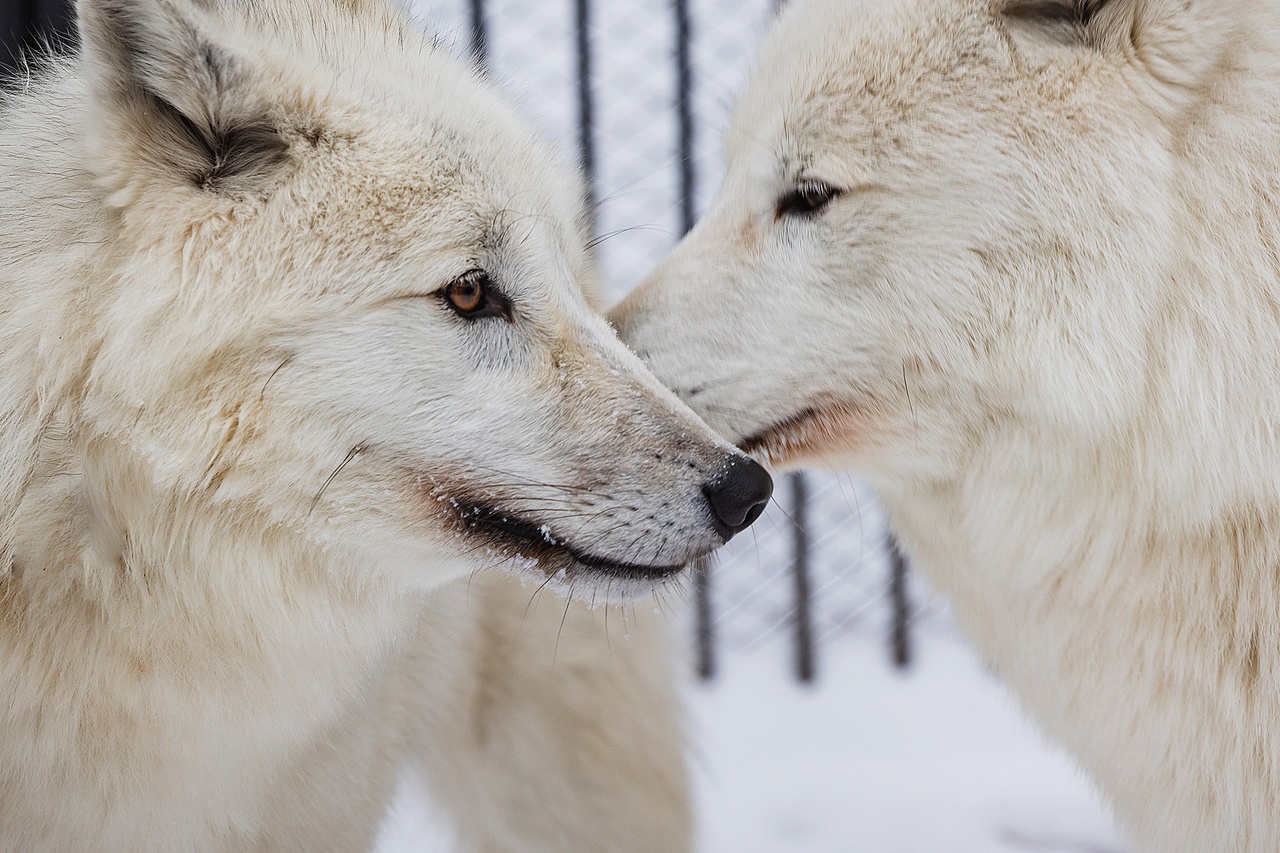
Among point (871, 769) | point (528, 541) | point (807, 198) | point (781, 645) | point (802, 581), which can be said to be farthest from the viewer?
point (781, 645)

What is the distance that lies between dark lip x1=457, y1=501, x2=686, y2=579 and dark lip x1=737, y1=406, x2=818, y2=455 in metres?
0.28

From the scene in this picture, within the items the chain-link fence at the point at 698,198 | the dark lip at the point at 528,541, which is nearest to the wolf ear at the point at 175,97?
the dark lip at the point at 528,541

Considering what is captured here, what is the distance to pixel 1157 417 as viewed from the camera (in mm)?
1771

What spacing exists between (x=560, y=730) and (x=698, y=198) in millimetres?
3167

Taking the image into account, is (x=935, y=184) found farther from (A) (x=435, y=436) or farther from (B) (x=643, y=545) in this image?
(A) (x=435, y=436)

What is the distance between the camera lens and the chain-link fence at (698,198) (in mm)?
4844

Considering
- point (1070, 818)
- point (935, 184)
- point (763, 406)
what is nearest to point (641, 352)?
point (763, 406)

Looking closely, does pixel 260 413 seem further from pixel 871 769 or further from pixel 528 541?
pixel 871 769

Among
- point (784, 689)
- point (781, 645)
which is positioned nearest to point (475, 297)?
point (784, 689)

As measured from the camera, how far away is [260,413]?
1673 millimetres

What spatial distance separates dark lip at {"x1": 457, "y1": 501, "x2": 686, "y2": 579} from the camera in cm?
180

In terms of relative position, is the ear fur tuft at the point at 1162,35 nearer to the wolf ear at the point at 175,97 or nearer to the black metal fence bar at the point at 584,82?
the wolf ear at the point at 175,97

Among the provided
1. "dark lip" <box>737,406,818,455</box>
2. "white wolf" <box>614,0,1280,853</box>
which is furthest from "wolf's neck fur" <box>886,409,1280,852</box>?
"dark lip" <box>737,406,818,455</box>

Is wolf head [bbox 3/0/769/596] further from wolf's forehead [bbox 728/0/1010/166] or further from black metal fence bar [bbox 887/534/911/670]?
black metal fence bar [bbox 887/534/911/670]
